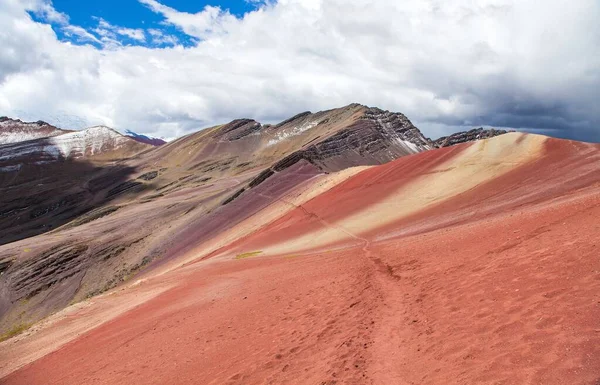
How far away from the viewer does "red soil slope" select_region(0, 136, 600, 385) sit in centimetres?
905

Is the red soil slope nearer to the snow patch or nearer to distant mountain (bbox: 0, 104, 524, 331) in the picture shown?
distant mountain (bbox: 0, 104, 524, 331)

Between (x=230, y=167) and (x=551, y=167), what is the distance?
111505 millimetres

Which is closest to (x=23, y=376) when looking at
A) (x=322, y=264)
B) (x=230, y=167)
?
(x=322, y=264)

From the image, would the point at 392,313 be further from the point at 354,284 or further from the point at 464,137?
the point at 464,137

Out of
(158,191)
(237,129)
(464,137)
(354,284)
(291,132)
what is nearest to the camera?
(354,284)

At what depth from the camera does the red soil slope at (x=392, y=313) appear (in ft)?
29.7

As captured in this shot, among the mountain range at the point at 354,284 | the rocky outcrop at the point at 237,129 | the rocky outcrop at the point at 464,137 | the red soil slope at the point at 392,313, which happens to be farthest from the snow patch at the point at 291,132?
the red soil slope at the point at 392,313

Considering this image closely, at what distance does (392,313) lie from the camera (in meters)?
13.4

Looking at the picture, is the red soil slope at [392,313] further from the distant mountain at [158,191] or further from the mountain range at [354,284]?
the distant mountain at [158,191]

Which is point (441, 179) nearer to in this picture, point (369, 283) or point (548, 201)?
point (548, 201)

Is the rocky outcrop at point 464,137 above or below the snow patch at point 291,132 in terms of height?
below

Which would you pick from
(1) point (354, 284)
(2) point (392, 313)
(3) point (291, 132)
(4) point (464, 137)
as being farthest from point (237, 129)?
(2) point (392, 313)

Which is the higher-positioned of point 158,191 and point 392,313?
point 158,191

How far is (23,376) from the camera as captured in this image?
16.8m
